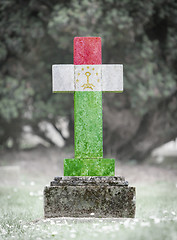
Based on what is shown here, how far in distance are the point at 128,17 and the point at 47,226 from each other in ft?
21.7

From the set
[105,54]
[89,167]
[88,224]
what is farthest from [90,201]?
[105,54]

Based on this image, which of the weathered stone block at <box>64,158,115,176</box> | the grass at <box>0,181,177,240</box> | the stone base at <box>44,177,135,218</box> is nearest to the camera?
the grass at <box>0,181,177,240</box>

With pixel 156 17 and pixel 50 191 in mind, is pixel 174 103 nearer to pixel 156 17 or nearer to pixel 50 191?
pixel 156 17

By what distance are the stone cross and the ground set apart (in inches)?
43.0

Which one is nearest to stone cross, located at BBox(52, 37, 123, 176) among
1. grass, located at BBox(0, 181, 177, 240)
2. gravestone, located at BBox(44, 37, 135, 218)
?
gravestone, located at BBox(44, 37, 135, 218)

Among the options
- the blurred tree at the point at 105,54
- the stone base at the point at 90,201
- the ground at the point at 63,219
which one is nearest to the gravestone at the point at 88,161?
the stone base at the point at 90,201

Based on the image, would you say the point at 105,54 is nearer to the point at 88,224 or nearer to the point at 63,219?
the point at 63,219

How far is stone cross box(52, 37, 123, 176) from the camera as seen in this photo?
15.9ft

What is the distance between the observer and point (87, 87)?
4887 mm

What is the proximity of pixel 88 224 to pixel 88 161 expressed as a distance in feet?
3.18

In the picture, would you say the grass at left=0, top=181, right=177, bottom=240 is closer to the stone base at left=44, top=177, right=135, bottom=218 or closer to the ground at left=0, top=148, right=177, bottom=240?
the ground at left=0, top=148, right=177, bottom=240

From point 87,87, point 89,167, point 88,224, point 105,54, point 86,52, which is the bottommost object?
point 88,224

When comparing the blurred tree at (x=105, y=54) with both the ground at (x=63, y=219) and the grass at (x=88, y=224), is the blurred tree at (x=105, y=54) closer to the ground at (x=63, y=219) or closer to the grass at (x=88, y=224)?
the ground at (x=63, y=219)

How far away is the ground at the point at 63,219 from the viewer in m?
3.57
